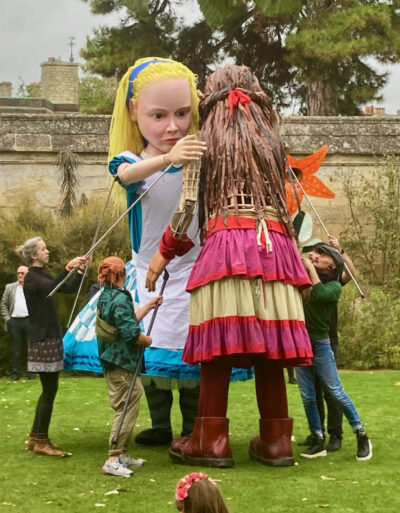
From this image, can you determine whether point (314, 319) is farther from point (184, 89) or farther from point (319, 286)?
point (184, 89)

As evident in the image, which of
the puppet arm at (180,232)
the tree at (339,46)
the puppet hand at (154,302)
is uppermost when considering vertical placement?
the tree at (339,46)

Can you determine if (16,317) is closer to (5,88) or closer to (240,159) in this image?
(240,159)

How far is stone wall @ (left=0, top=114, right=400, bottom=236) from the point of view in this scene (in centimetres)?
1419

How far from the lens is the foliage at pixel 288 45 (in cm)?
1565

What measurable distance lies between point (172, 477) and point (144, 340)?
75cm

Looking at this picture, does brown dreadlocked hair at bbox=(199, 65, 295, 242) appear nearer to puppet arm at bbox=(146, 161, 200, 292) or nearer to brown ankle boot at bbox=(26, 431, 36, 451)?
puppet arm at bbox=(146, 161, 200, 292)

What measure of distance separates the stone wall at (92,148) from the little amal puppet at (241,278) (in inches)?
327

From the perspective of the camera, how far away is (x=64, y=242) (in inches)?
480

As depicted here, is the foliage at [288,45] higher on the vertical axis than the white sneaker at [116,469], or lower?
higher

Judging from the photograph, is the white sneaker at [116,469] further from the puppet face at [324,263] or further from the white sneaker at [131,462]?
the puppet face at [324,263]

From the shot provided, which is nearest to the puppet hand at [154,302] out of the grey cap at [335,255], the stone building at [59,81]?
the grey cap at [335,255]

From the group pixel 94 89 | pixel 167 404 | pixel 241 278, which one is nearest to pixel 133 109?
pixel 241 278

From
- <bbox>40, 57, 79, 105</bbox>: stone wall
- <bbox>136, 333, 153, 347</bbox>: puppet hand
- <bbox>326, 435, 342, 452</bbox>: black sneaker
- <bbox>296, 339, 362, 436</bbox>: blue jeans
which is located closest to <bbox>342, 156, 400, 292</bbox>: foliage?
<bbox>326, 435, 342, 452</bbox>: black sneaker

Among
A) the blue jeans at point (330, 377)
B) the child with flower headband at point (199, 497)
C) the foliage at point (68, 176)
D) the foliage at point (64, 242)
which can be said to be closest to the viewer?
the child with flower headband at point (199, 497)
